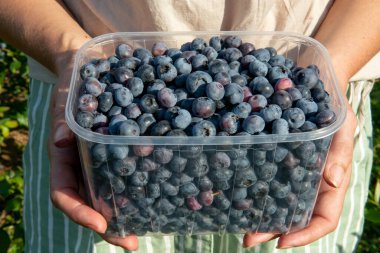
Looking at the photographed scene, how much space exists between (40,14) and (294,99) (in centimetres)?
64

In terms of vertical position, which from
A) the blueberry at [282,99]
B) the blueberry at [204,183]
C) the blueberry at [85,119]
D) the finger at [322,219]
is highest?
the blueberry at [282,99]

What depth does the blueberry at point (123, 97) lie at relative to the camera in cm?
94

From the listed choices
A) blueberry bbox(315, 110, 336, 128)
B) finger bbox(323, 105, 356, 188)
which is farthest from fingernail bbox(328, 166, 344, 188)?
blueberry bbox(315, 110, 336, 128)

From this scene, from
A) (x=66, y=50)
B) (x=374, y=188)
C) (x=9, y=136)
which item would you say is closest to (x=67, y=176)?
(x=66, y=50)

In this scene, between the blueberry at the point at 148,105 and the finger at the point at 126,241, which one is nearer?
the blueberry at the point at 148,105

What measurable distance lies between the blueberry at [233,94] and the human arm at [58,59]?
30 centimetres

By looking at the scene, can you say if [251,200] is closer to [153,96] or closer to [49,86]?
[153,96]

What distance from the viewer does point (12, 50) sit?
276 centimetres

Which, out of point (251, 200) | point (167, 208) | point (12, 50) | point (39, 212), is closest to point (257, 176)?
point (251, 200)

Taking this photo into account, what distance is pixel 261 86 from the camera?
0.97 metres

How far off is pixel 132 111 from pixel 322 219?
1.41ft

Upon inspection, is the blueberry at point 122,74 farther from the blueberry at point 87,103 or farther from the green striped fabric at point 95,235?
the green striped fabric at point 95,235

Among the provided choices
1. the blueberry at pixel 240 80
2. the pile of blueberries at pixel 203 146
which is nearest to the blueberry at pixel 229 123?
the pile of blueberries at pixel 203 146

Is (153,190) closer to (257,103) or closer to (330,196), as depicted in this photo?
(257,103)
